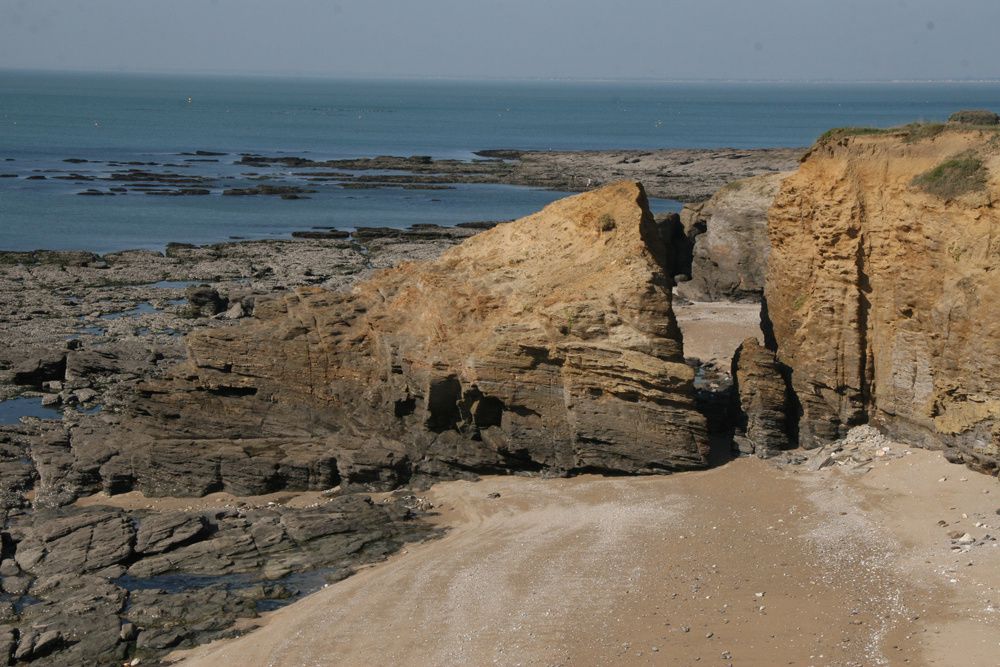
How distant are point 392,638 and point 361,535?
12.9 ft

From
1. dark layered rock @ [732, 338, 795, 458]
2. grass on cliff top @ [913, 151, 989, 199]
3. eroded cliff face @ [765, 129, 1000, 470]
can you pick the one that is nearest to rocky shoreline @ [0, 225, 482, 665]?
dark layered rock @ [732, 338, 795, 458]

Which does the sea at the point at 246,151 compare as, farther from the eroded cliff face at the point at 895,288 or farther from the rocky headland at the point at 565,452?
the rocky headland at the point at 565,452

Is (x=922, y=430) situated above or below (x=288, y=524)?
above

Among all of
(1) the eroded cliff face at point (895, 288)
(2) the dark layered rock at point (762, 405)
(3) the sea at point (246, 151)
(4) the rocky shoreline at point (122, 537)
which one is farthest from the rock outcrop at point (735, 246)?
(4) the rocky shoreline at point (122, 537)

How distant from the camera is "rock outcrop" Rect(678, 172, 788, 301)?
125 feet

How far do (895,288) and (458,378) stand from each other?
8.57 meters

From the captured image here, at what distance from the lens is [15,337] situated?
115 feet

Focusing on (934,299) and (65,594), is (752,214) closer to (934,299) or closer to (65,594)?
(934,299)

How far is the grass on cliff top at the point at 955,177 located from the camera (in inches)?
798

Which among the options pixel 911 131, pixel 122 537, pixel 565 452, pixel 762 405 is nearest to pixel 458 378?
pixel 565 452

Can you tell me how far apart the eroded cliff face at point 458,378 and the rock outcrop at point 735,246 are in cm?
1484

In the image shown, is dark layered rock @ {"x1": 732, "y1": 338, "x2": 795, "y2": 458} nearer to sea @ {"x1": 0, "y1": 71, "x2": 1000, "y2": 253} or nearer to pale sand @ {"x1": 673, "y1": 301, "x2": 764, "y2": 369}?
pale sand @ {"x1": 673, "y1": 301, "x2": 764, "y2": 369}

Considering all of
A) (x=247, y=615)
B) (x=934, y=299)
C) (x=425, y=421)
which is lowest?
(x=247, y=615)

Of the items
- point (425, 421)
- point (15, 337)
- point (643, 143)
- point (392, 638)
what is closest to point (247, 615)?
point (392, 638)
